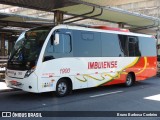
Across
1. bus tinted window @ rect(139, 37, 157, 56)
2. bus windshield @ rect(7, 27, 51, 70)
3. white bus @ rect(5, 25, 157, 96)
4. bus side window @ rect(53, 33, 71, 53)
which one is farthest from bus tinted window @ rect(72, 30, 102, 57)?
bus tinted window @ rect(139, 37, 157, 56)

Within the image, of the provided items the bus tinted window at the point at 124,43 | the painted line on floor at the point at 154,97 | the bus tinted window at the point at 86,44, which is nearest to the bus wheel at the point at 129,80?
the bus tinted window at the point at 124,43

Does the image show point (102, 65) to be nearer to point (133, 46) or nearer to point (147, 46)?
point (133, 46)

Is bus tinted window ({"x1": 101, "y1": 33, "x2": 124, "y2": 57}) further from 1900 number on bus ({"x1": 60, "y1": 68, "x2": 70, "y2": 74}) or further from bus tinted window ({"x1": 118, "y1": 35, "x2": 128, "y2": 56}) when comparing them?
1900 number on bus ({"x1": 60, "y1": 68, "x2": 70, "y2": 74})

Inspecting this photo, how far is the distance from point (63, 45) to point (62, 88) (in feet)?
5.50

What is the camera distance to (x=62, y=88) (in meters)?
11.4

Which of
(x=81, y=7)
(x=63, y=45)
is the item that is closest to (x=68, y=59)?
(x=63, y=45)

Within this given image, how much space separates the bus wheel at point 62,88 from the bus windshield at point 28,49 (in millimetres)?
1468

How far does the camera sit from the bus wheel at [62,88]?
36.6ft

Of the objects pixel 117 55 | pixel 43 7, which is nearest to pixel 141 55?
pixel 117 55

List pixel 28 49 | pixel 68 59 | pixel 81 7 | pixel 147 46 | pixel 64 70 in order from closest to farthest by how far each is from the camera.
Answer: pixel 28 49, pixel 64 70, pixel 68 59, pixel 81 7, pixel 147 46

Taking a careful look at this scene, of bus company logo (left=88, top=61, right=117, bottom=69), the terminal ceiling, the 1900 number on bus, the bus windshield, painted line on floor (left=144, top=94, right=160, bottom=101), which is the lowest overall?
painted line on floor (left=144, top=94, right=160, bottom=101)

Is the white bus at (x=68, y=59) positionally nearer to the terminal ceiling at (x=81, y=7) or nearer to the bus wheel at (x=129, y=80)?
the bus wheel at (x=129, y=80)

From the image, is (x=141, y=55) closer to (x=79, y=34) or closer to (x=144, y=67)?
(x=144, y=67)

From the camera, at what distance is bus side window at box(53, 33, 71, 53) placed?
36.2ft
